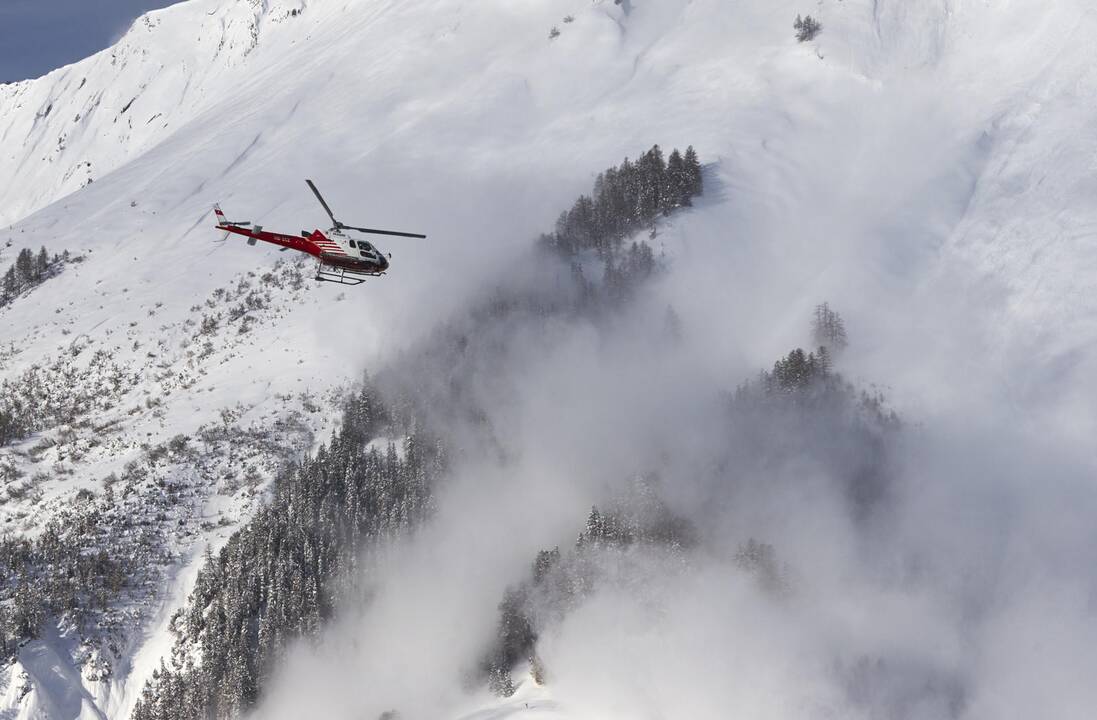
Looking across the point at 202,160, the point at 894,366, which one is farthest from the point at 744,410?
the point at 202,160

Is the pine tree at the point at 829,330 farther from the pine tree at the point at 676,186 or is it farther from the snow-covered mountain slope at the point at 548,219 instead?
the pine tree at the point at 676,186

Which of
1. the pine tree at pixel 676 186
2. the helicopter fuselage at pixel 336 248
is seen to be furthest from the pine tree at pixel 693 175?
the helicopter fuselage at pixel 336 248

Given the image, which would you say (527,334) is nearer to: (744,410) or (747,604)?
(744,410)

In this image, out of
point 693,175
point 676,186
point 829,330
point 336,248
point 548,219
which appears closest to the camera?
point 336,248

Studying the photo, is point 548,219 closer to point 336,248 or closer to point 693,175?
point 693,175

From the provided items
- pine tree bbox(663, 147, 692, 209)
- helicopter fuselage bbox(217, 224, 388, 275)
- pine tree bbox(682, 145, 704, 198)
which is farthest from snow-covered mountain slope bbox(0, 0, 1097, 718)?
helicopter fuselage bbox(217, 224, 388, 275)

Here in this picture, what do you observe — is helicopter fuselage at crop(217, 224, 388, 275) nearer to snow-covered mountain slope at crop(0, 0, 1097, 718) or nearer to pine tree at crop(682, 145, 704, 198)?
A: snow-covered mountain slope at crop(0, 0, 1097, 718)

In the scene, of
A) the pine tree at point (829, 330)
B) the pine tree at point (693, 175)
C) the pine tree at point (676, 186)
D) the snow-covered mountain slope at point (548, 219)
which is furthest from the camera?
the pine tree at point (693, 175)

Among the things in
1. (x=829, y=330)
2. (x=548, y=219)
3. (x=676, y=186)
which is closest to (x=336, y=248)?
(x=829, y=330)
